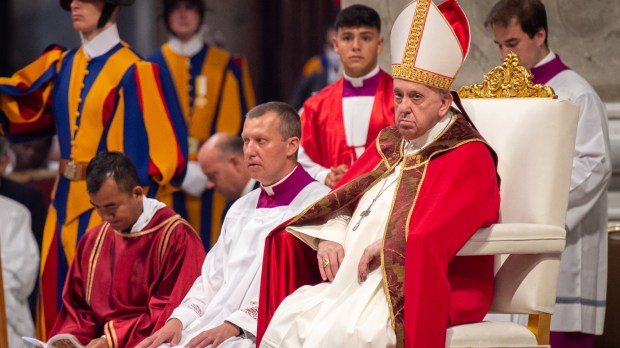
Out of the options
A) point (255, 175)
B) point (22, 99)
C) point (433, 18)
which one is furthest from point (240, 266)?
point (22, 99)

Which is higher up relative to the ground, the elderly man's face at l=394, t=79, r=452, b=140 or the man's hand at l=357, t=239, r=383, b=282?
the elderly man's face at l=394, t=79, r=452, b=140

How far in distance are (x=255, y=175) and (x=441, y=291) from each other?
1.01 metres

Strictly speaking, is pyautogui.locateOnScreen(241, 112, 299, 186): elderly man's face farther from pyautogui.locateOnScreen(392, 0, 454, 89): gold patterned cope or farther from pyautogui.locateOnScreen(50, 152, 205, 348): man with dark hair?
pyautogui.locateOnScreen(392, 0, 454, 89): gold patterned cope

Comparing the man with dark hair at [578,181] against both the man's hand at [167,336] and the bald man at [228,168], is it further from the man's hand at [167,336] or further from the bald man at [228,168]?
the man's hand at [167,336]

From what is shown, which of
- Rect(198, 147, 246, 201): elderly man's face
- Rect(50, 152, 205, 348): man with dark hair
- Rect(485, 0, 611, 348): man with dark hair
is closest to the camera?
Rect(50, 152, 205, 348): man with dark hair

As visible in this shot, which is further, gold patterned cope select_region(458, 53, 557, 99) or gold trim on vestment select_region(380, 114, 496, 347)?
gold patterned cope select_region(458, 53, 557, 99)

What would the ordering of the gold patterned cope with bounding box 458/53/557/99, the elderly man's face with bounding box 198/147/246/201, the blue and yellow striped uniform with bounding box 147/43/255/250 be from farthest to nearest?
the blue and yellow striped uniform with bounding box 147/43/255/250
the elderly man's face with bounding box 198/147/246/201
the gold patterned cope with bounding box 458/53/557/99

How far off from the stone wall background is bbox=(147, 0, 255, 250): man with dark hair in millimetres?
2027

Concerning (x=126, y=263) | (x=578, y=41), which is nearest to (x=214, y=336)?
(x=126, y=263)

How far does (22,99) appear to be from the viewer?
607 centimetres

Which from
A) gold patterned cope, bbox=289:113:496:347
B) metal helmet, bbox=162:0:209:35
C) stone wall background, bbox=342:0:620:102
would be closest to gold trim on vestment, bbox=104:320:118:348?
gold patterned cope, bbox=289:113:496:347

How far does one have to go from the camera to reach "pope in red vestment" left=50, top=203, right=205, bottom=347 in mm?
4996

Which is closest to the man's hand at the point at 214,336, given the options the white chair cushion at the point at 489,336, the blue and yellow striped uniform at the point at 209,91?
the white chair cushion at the point at 489,336

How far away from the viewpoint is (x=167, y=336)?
4.68m
